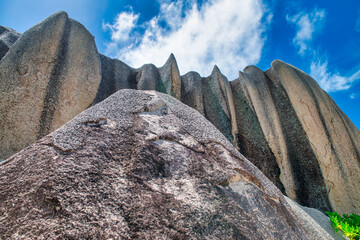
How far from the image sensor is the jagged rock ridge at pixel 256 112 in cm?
157

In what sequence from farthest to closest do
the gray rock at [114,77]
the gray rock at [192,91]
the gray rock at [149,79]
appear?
the gray rock at [192,91]
the gray rock at [149,79]
the gray rock at [114,77]

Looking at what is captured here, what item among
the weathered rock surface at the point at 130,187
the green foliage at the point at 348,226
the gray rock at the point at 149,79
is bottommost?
the weathered rock surface at the point at 130,187

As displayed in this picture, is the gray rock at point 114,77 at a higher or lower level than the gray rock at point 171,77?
lower

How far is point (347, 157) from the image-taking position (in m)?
2.00

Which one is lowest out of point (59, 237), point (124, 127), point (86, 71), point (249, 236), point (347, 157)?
point (59, 237)

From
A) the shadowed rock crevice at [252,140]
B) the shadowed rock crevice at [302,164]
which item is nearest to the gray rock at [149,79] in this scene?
the shadowed rock crevice at [252,140]

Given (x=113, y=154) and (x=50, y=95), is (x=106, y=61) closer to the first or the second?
(x=50, y=95)

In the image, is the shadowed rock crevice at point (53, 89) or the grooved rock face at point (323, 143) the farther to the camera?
the grooved rock face at point (323, 143)

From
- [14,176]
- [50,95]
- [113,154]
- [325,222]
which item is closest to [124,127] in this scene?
[113,154]

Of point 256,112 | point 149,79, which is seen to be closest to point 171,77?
point 149,79

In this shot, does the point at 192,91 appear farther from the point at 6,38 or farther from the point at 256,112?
the point at 6,38

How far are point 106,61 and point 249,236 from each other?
230 cm

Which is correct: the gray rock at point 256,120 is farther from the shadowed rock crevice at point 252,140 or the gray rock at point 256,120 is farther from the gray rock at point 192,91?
the gray rock at point 192,91

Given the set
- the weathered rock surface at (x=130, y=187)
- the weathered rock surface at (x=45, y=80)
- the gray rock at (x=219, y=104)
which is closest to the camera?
the weathered rock surface at (x=130, y=187)
